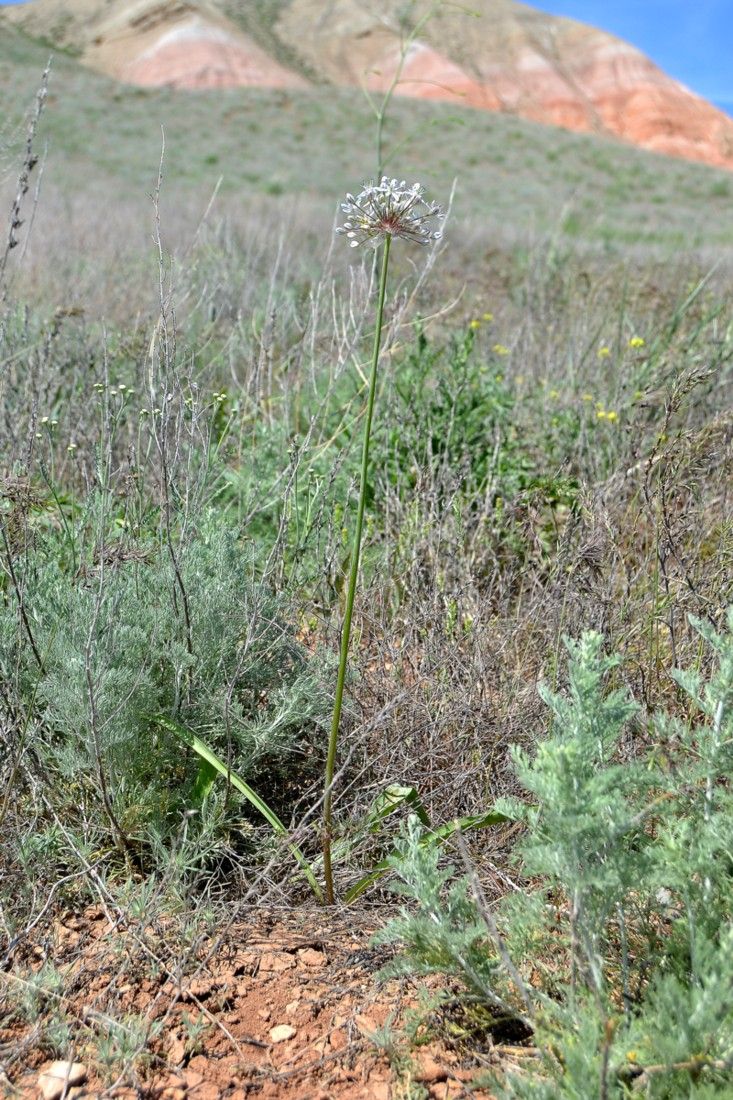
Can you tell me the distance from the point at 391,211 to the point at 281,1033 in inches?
A: 63.3

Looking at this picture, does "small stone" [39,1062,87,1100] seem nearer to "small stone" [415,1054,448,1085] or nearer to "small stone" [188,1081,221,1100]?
"small stone" [188,1081,221,1100]

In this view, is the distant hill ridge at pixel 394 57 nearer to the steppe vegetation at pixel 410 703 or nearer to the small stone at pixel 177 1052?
the steppe vegetation at pixel 410 703

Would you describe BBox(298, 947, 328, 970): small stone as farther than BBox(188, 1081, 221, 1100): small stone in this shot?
Yes

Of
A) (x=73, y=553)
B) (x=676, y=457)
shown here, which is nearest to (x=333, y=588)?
(x=73, y=553)

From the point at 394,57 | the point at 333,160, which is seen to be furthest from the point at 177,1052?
the point at 394,57

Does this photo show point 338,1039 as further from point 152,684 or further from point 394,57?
point 394,57

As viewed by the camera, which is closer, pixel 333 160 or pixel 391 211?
pixel 391 211

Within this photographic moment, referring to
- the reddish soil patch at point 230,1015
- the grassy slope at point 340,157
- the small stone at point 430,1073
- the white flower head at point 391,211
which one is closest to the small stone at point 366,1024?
the reddish soil patch at point 230,1015

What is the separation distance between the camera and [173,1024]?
1.71 meters

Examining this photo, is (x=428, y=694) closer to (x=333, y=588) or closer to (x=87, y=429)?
(x=333, y=588)

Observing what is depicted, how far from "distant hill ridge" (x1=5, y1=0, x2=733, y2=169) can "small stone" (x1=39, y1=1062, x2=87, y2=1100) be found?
159 feet

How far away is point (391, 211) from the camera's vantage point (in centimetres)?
155

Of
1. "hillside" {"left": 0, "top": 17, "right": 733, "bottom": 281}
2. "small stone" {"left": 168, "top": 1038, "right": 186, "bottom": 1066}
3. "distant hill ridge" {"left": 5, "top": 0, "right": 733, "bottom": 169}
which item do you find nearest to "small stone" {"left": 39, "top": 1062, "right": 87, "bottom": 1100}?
"small stone" {"left": 168, "top": 1038, "right": 186, "bottom": 1066}

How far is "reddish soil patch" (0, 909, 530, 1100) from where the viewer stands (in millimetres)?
1573
